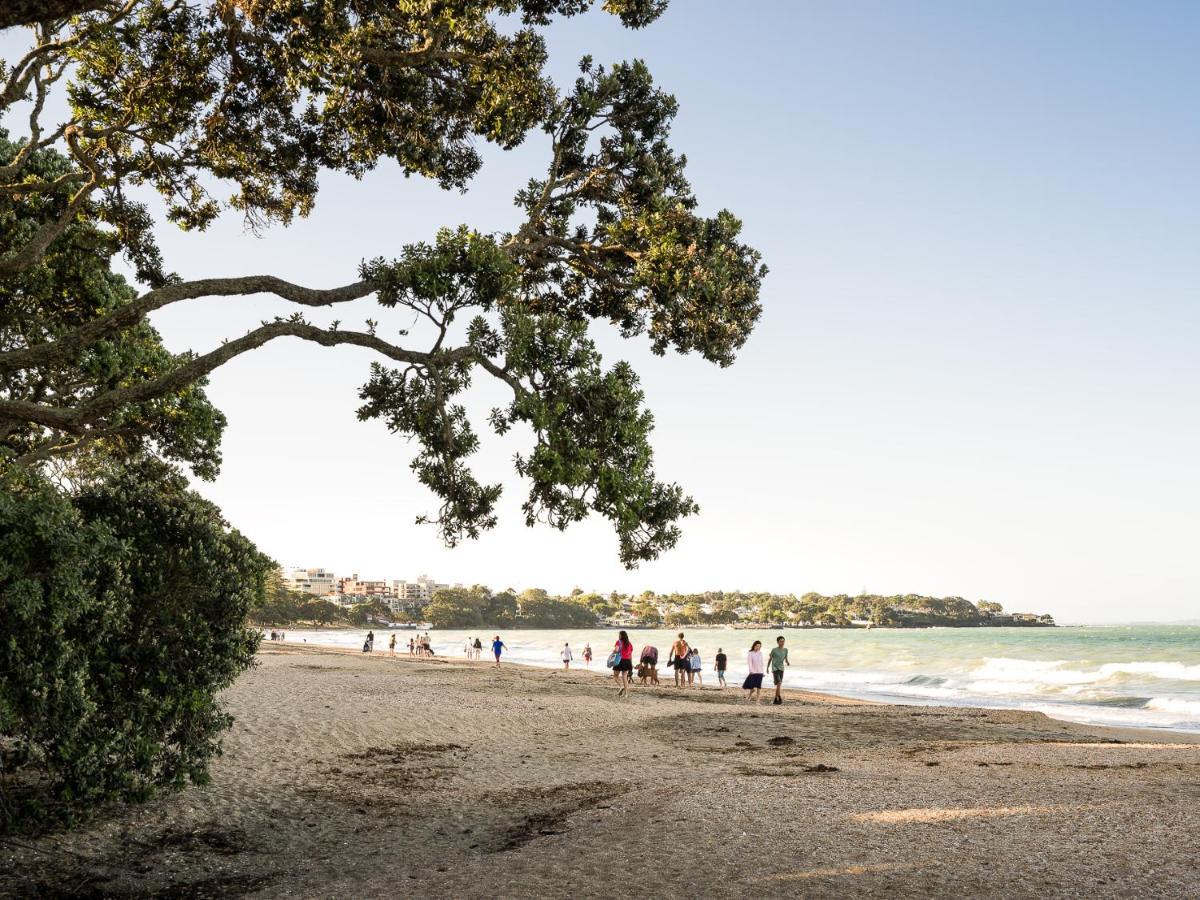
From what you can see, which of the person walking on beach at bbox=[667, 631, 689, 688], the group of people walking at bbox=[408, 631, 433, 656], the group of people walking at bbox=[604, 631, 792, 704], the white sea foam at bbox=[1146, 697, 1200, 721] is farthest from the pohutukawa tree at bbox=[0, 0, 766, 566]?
the group of people walking at bbox=[408, 631, 433, 656]

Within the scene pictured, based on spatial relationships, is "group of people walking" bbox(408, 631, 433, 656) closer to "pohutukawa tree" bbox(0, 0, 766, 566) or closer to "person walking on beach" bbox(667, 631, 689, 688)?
"person walking on beach" bbox(667, 631, 689, 688)

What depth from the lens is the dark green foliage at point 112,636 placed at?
6.69m

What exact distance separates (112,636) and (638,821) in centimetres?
566

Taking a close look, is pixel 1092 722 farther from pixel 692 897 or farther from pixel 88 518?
pixel 88 518

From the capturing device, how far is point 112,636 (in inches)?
301

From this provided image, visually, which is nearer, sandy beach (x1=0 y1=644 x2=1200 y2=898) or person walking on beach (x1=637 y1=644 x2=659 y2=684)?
sandy beach (x1=0 y1=644 x2=1200 y2=898)

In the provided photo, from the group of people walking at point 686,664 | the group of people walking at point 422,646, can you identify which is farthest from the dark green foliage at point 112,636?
the group of people walking at point 422,646

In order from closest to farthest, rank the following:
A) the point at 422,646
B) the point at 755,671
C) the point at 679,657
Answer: the point at 755,671 → the point at 679,657 → the point at 422,646

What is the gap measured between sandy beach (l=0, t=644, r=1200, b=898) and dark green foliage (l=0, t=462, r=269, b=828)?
0.84 metres

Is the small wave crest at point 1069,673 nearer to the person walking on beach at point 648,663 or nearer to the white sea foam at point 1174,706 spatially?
the white sea foam at point 1174,706

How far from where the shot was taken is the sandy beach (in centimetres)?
639

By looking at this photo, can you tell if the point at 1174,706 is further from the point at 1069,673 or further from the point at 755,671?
the point at 1069,673

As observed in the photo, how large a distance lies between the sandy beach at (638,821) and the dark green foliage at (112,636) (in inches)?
33.1

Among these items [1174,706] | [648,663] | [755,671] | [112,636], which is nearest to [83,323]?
[112,636]
